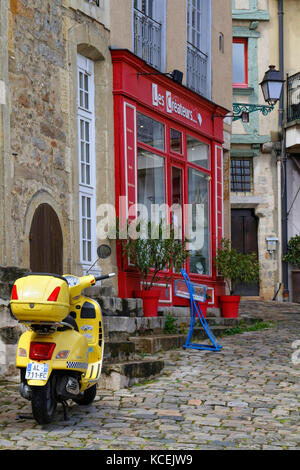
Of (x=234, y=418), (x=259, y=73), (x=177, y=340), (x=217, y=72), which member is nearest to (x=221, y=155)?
(x=217, y=72)

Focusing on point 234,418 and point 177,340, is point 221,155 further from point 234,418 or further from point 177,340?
point 234,418

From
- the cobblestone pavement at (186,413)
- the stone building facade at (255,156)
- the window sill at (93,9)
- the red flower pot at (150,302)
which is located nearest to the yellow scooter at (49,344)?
the cobblestone pavement at (186,413)

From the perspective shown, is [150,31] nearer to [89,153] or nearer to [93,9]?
[93,9]

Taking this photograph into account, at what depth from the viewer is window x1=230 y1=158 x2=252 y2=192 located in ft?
76.3

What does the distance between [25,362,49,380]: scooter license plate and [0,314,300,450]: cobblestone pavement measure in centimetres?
40

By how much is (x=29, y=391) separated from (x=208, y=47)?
37.0ft

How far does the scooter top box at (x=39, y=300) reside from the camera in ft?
18.6

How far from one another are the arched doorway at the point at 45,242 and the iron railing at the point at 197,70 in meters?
5.46

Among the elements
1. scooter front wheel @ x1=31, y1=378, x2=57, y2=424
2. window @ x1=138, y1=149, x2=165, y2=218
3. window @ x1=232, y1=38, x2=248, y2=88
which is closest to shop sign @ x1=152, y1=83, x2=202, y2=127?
window @ x1=138, y1=149, x2=165, y2=218

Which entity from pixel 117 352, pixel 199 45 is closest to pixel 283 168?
pixel 199 45

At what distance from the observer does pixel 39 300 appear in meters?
5.66

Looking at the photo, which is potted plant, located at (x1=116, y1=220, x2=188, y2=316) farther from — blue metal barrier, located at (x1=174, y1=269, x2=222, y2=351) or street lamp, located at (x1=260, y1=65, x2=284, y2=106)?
street lamp, located at (x1=260, y1=65, x2=284, y2=106)

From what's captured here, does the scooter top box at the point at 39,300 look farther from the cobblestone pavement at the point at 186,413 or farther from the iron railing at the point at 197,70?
the iron railing at the point at 197,70

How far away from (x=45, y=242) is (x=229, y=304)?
5.35 metres
